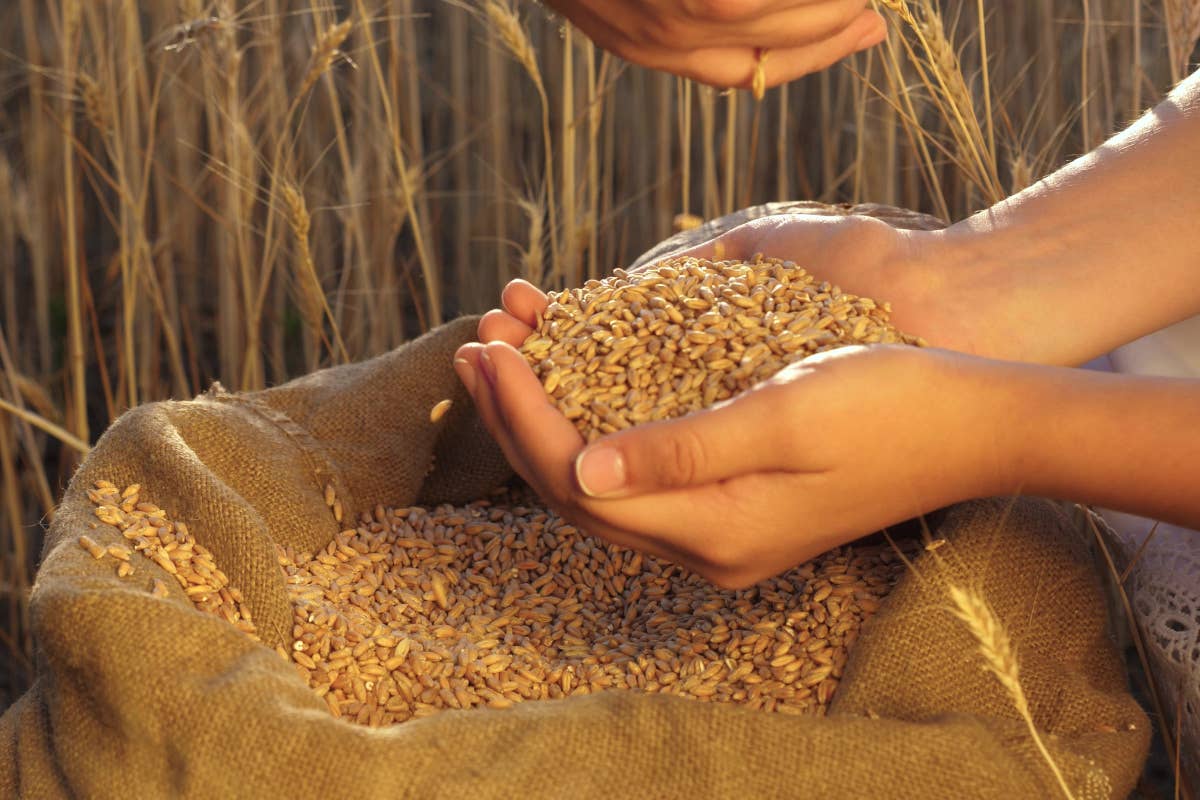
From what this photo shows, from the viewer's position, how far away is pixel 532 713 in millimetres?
868

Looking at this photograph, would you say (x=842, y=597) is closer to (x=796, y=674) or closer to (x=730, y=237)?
(x=796, y=674)

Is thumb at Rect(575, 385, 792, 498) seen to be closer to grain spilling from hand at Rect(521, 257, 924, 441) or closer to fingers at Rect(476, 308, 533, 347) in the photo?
grain spilling from hand at Rect(521, 257, 924, 441)

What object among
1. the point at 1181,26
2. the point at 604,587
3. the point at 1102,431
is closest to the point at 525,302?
the point at 604,587

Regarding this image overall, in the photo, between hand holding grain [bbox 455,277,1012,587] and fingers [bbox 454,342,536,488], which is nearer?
hand holding grain [bbox 455,277,1012,587]

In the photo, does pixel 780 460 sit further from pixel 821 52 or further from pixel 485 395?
pixel 821 52

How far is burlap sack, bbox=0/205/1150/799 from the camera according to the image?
0.83 m

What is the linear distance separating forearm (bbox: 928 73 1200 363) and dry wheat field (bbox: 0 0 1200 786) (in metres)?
0.14

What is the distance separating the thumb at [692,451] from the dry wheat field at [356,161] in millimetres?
534

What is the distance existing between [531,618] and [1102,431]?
0.50 metres

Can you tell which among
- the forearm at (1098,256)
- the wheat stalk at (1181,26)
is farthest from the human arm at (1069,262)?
the wheat stalk at (1181,26)

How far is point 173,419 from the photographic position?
1147 mm

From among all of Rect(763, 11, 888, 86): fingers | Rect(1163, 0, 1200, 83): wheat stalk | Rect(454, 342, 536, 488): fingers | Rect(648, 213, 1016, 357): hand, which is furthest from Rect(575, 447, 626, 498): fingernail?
Rect(1163, 0, 1200, 83): wheat stalk

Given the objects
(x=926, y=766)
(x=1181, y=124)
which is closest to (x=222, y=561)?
(x=926, y=766)

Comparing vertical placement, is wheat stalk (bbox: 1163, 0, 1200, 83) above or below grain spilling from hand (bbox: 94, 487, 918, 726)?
above
